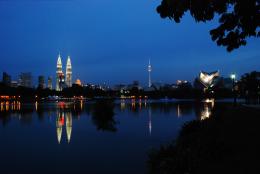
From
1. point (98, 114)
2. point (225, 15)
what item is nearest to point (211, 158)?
point (225, 15)

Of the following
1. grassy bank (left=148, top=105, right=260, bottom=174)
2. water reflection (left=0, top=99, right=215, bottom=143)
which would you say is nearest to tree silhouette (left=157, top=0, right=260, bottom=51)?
grassy bank (left=148, top=105, right=260, bottom=174)

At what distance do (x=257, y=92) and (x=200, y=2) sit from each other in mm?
59790

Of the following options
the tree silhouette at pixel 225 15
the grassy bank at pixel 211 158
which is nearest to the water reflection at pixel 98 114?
the grassy bank at pixel 211 158

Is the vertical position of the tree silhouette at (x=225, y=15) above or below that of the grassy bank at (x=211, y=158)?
above

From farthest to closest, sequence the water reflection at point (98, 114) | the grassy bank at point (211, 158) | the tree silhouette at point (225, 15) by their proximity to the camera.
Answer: the water reflection at point (98, 114)
the grassy bank at point (211, 158)
the tree silhouette at point (225, 15)

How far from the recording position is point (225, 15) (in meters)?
9.15

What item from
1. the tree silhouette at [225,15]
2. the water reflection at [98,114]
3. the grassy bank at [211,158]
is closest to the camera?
the tree silhouette at [225,15]

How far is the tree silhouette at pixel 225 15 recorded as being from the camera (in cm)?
608

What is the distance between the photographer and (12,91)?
6348 inches

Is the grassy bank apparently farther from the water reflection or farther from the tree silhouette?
the water reflection

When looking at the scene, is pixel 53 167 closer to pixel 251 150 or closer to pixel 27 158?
pixel 27 158

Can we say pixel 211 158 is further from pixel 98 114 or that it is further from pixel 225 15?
pixel 98 114

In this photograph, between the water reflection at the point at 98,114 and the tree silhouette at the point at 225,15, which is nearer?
the tree silhouette at the point at 225,15

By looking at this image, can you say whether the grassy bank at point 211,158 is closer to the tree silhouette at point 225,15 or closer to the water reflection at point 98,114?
the tree silhouette at point 225,15
